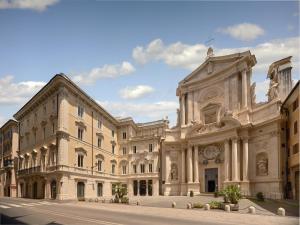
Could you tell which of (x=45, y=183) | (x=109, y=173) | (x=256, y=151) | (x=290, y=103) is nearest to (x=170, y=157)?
(x=109, y=173)

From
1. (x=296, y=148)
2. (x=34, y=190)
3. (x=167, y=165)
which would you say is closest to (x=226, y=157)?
(x=167, y=165)

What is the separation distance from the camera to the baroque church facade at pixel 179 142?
48.1 metres

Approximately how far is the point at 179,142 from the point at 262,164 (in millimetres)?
17666

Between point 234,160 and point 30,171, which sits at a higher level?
point 234,160

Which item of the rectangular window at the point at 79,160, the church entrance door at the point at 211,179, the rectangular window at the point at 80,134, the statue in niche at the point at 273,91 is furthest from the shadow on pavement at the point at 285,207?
the rectangular window at the point at 80,134

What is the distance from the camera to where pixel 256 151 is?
161ft

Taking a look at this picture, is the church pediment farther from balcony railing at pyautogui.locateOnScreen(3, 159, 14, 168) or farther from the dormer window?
balcony railing at pyautogui.locateOnScreen(3, 159, 14, 168)

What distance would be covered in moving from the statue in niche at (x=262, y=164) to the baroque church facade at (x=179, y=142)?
137 mm

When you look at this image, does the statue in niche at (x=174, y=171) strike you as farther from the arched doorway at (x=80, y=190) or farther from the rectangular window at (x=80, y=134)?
the rectangular window at (x=80, y=134)

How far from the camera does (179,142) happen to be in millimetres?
61688

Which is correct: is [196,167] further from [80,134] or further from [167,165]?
[80,134]

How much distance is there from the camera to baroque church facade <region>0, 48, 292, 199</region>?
48062 millimetres

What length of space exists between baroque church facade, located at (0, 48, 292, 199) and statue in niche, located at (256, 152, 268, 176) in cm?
14

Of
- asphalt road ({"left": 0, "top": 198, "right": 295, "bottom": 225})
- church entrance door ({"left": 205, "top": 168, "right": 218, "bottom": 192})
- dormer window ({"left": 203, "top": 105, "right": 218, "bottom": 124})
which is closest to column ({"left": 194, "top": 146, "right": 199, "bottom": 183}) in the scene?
church entrance door ({"left": 205, "top": 168, "right": 218, "bottom": 192})
